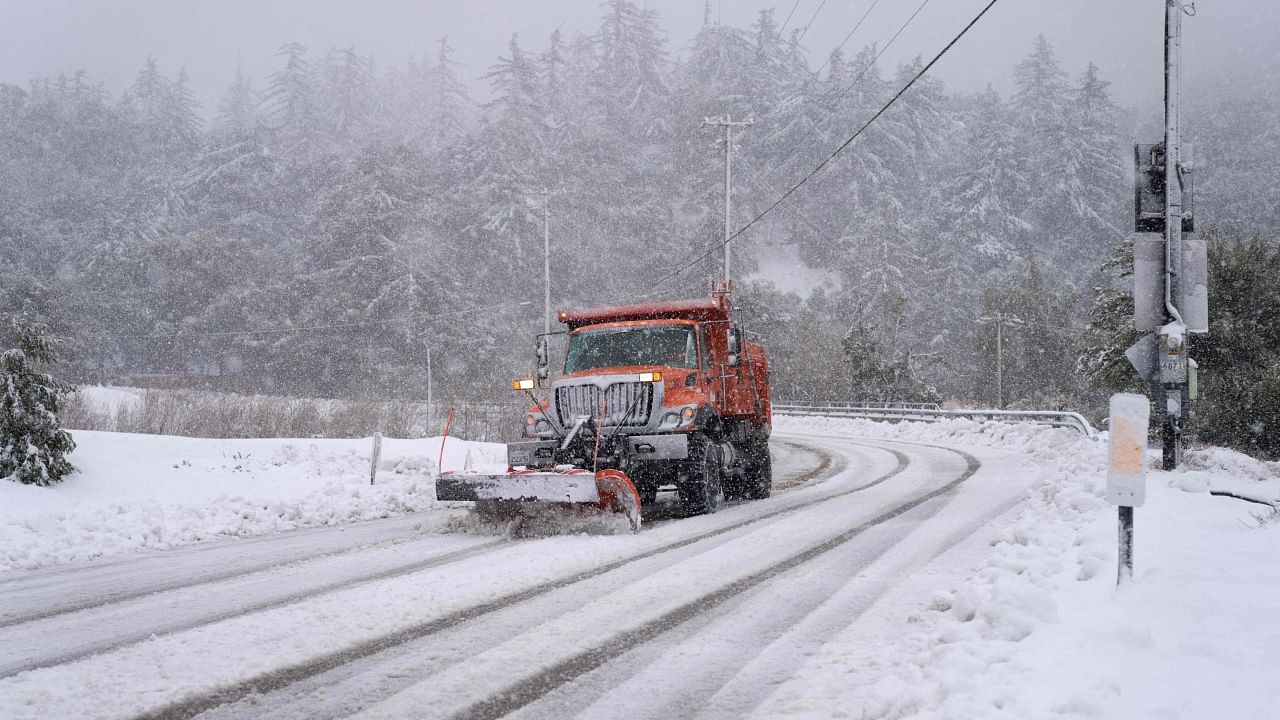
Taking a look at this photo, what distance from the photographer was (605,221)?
76000mm

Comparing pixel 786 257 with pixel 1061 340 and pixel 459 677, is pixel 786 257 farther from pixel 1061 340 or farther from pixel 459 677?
pixel 459 677

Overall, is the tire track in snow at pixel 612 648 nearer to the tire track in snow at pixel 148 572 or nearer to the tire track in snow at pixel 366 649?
the tire track in snow at pixel 366 649

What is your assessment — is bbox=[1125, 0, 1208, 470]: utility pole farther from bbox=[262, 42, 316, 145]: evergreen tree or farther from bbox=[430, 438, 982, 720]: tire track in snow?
bbox=[262, 42, 316, 145]: evergreen tree

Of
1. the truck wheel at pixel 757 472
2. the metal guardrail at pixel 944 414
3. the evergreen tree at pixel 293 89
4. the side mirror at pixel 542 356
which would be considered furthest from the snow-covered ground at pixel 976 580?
the evergreen tree at pixel 293 89

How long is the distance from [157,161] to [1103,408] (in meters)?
81.5

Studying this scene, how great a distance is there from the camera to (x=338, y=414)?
21688mm

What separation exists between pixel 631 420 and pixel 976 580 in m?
5.28

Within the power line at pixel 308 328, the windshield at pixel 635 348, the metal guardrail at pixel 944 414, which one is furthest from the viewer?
the power line at pixel 308 328

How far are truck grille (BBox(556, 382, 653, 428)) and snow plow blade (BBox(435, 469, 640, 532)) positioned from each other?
4.45 feet

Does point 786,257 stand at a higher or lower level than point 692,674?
higher

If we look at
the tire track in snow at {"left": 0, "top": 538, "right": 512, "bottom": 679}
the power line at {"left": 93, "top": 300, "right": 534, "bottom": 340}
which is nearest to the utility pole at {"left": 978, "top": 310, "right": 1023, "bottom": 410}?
the power line at {"left": 93, "top": 300, "right": 534, "bottom": 340}

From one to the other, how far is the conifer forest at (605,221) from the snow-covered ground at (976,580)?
93.9ft

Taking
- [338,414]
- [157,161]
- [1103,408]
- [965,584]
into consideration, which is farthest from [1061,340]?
[157,161]

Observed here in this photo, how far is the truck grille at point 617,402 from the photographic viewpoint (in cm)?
1080
